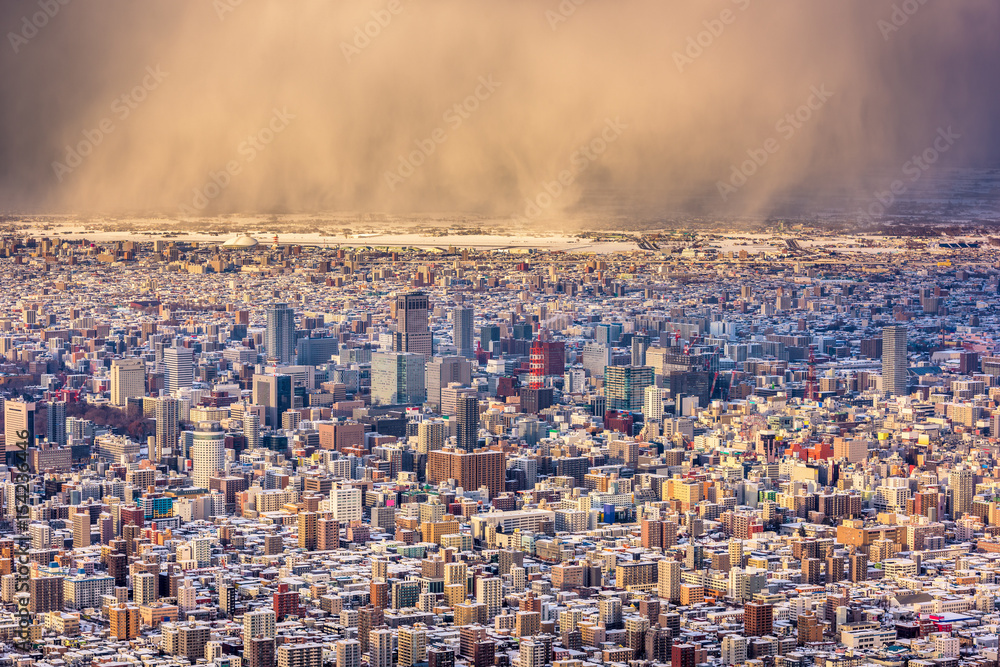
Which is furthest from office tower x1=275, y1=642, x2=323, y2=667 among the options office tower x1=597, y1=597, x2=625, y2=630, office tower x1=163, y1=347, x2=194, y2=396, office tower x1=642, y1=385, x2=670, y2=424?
office tower x1=163, y1=347, x2=194, y2=396

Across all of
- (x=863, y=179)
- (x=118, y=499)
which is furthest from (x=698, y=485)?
(x=863, y=179)

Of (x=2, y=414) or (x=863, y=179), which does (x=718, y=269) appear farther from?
(x=2, y=414)

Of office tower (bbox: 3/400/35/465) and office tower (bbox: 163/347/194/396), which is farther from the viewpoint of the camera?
office tower (bbox: 163/347/194/396)

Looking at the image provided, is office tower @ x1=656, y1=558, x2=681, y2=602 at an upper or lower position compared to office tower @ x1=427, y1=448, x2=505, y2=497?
lower

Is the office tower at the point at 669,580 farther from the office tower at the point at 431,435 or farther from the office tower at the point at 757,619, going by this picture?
the office tower at the point at 431,435

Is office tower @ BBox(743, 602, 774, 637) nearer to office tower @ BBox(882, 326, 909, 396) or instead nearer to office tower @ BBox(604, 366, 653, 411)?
office tower @ BBox(604, 366, 653, 411)

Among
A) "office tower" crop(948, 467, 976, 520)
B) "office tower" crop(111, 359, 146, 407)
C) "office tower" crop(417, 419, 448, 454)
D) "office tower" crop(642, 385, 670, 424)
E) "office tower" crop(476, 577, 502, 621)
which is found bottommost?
"office tower" crop(476, 577, 502, 621)

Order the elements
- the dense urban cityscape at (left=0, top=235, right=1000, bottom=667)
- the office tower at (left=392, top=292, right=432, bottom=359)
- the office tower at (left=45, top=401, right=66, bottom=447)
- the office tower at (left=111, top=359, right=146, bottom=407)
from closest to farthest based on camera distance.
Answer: the dense urban cityscape at (left=0, top=235, right=1000, bottom=667) → the office tower at (left=45, top=401, right=66, bottom=447) → the office tower at (left=111, top=359, right=146, bottom=407) → the office tower at (left=392, top=292, right=432, bottom=359)

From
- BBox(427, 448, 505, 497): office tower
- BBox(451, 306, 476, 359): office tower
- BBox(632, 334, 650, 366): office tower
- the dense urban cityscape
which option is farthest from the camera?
BBox(451, 306, 476, 359): office tower
